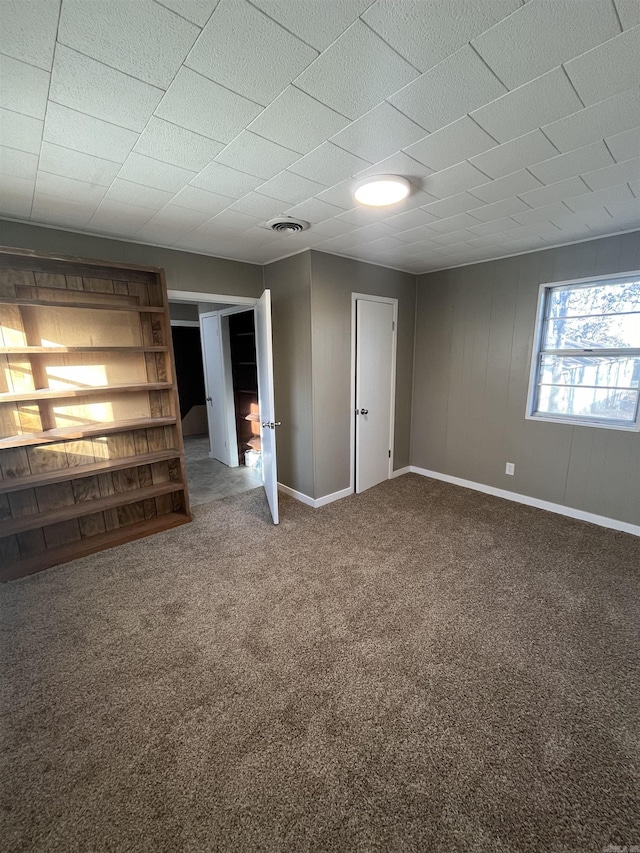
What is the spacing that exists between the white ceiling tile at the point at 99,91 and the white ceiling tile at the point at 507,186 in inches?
65.7

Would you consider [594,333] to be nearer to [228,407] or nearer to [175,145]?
[175,145]

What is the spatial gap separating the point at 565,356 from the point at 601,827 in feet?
10.4

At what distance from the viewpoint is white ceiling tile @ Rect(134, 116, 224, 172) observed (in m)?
1.45

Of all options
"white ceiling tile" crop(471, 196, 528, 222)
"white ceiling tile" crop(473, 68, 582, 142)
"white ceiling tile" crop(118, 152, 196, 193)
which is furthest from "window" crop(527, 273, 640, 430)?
"white ceiling tile" crop(118, 152, 196, 193)

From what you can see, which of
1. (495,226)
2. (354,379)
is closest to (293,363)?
(354,379)

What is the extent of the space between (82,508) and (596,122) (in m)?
3.74

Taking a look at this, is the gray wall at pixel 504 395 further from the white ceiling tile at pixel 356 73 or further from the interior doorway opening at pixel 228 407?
the white ceiling tile at pixel 356 73

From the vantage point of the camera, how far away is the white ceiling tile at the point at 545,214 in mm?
2260

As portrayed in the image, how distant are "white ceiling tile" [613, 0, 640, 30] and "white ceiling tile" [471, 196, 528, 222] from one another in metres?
1.19

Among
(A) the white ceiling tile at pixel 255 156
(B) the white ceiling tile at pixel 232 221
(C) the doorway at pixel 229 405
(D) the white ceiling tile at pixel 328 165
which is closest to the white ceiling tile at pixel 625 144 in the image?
(D) the white ceiling tile at pixel 328 165

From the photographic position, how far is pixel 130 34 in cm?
102

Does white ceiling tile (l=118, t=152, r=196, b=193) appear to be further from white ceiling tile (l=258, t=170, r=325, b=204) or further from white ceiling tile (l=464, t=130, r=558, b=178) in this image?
white ceiling tile (l=464, t=130, r=558, b=178)

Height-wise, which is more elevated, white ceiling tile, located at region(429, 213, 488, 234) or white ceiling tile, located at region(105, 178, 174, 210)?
white ceiling tile, located at region(105, 178, 174, 210)

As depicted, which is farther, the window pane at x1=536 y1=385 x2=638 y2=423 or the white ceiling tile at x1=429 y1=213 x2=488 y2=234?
the window pane at x1=536 y1=385 x2=638 y2=423
